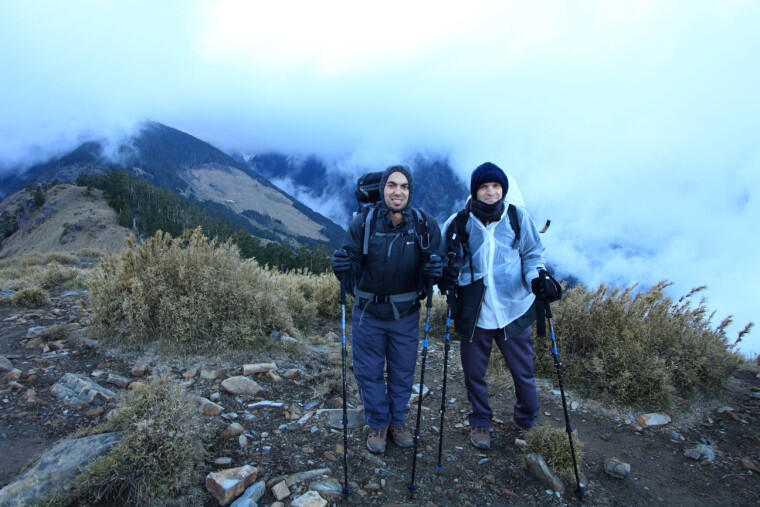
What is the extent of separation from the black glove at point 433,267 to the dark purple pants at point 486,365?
0.84m

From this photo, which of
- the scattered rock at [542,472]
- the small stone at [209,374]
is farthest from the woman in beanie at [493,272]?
the small stone at [209,374]

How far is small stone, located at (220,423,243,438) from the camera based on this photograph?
12.3ft

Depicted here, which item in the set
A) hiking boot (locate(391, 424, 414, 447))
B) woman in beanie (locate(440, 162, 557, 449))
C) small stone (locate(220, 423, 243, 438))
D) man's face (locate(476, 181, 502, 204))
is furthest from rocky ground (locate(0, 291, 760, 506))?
man's face (locate(476, 181, 502, 204))

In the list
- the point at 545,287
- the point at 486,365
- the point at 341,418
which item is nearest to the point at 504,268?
the point at 545,287

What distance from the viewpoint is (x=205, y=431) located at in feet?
12.0

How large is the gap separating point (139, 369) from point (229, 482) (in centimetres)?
263

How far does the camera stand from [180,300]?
563 cm

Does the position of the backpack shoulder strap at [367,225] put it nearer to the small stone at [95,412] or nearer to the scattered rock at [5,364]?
the small stone at [95,412]

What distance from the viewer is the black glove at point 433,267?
3.56 m

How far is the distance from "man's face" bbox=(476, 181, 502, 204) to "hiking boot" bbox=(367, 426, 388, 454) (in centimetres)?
247

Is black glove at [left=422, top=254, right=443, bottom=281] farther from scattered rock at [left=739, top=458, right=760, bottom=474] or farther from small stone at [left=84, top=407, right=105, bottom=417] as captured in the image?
scattered rock at [left=739, top=458, right=760, bottom=474]

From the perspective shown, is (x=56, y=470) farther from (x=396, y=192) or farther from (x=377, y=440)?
(x=396, y=192)

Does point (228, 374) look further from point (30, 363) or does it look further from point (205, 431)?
point (30, 363)

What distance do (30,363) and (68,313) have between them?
2252mm
